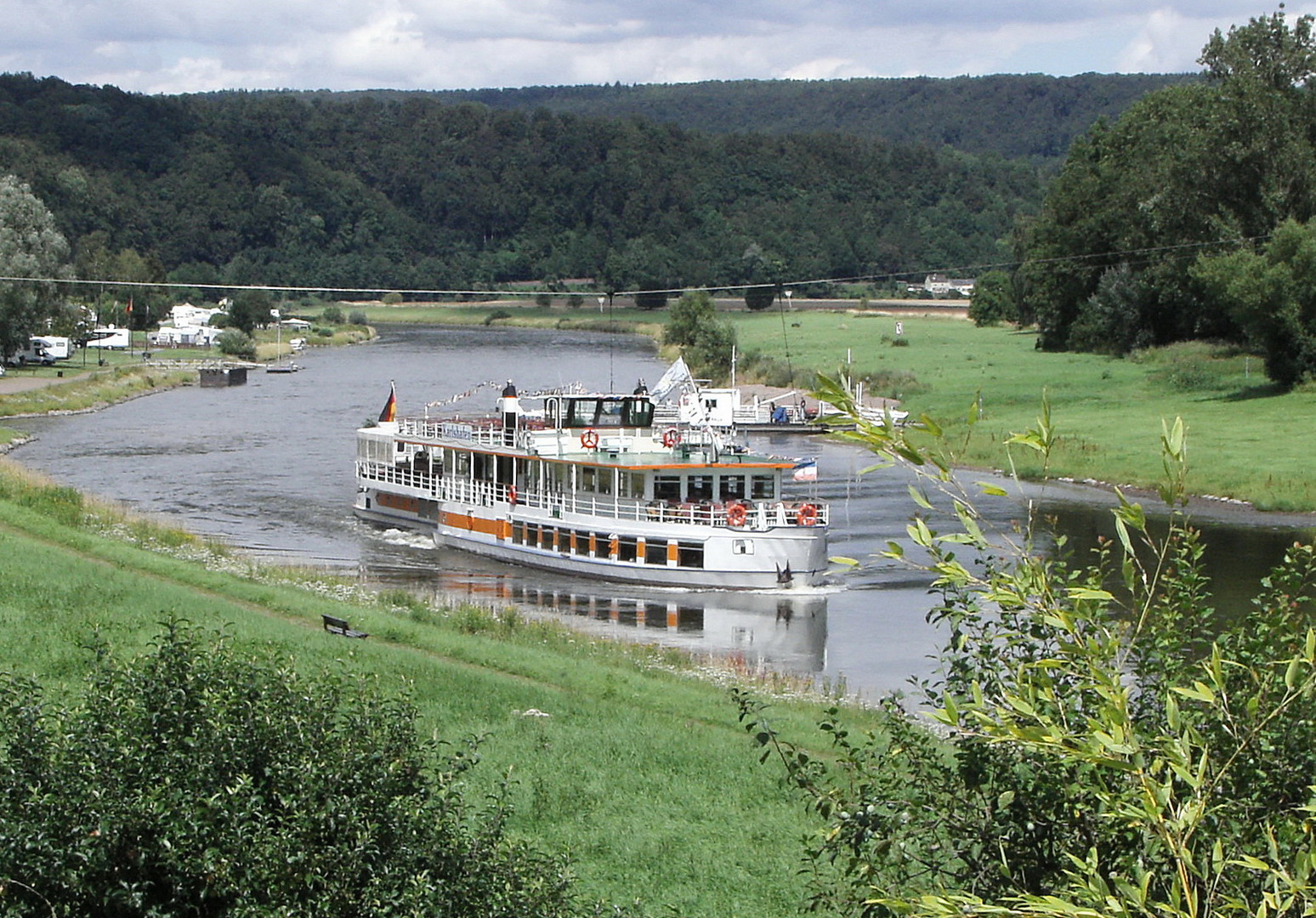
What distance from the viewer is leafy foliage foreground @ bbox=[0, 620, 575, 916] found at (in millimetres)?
10906

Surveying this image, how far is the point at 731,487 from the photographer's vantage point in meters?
42.1

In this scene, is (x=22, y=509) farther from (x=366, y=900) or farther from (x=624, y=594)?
(x=366, y=900)

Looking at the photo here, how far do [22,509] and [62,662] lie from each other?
18.2 meters

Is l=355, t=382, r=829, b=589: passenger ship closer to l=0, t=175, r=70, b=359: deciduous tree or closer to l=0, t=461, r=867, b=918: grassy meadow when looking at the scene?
l=0, t=461, r=867, b=918: grassy meadow

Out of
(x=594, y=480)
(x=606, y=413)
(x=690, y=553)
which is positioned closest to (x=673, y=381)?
(x=606, y=413)

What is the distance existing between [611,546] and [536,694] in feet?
62.2

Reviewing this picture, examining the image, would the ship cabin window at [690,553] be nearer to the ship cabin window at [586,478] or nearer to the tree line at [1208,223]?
the ship cabin window at [586,478]

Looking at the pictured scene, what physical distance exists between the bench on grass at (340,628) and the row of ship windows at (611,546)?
14.6 metres

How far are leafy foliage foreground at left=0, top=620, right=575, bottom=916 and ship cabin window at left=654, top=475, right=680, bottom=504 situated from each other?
29.9 meters

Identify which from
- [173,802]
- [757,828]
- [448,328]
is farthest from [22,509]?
[448,328]

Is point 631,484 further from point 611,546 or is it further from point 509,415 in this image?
point 509,415

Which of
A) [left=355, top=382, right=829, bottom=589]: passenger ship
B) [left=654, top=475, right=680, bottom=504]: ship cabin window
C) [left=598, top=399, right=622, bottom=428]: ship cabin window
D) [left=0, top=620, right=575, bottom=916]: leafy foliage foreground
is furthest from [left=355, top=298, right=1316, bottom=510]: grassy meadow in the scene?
[left=0, top=620, right=575, bottom=916]: leafy foliage foreground

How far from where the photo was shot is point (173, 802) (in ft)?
36.5

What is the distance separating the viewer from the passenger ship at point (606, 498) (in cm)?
4044
